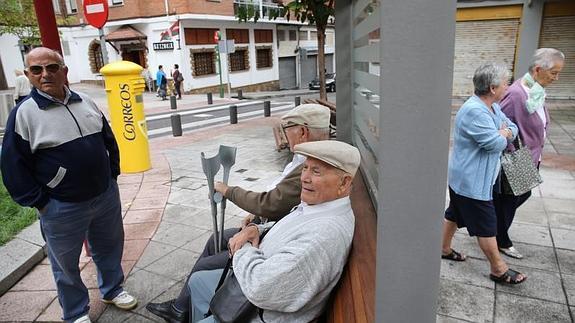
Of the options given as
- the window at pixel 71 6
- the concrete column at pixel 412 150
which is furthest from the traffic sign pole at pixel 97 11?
the window at pixel 71 6

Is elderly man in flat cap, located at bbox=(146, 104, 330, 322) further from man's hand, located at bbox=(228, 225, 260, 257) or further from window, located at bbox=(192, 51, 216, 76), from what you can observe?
window, located at bbox=(192, 51, 216, 76)

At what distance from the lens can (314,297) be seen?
5.70 feet

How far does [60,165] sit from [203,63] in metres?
23.1

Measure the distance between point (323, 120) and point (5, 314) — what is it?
2775mm

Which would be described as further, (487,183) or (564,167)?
(564,167)

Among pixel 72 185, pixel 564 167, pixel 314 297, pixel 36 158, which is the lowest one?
pixel 564 167

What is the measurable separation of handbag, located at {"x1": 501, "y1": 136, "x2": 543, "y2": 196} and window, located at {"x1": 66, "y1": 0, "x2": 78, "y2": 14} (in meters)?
31.2

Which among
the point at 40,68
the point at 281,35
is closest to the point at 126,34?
the point at 281,35

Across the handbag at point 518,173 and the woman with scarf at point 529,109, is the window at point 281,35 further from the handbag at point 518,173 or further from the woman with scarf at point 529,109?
the handbag at point 518,173

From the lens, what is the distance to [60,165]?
2473 millimetres

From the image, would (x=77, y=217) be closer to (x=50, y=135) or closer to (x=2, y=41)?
(x=50, y=135)

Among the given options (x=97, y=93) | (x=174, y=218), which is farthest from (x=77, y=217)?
(x=97, y=93)

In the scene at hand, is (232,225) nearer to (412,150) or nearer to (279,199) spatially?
(279,199)

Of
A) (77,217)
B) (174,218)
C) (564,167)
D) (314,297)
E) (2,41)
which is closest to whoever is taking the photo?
(314,297)
